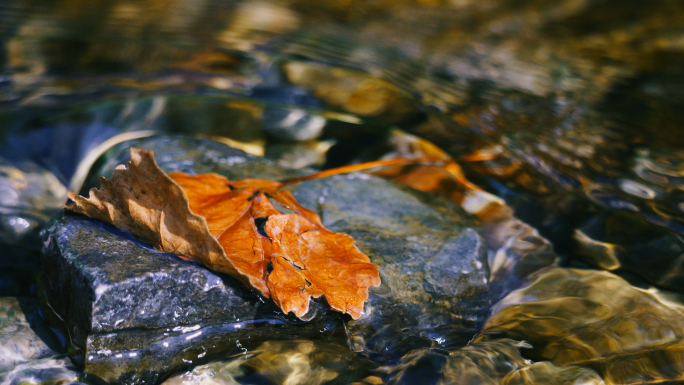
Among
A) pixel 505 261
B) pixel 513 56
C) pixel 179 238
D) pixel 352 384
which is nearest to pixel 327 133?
pixel 505 261

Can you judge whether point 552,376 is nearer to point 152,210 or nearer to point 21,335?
point 152,210

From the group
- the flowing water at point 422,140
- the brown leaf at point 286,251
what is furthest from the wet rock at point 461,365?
the brown leaf at point 286,251

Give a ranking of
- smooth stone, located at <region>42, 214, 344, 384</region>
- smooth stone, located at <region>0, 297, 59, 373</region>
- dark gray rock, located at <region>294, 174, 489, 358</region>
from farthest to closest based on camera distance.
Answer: dark gray rock, located at <region>294, 174, 489, 358</region>
smooth stone, located at <region>0, 297, 59, 373</region>
smooth stone, located at <region>42, 214, 344, 384</region>

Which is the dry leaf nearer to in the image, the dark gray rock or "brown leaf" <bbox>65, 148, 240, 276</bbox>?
"brown leaf" <bbox>65, 148, 240, 276</bbox>

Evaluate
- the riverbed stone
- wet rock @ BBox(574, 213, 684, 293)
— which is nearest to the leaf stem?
the riverbed stone

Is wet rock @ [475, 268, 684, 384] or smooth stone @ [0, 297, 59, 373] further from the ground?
wet rock @ [475, 268, 684, 384]

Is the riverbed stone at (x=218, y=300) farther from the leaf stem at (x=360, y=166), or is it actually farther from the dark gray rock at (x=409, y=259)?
the leaf stem at (x=360, y=166)

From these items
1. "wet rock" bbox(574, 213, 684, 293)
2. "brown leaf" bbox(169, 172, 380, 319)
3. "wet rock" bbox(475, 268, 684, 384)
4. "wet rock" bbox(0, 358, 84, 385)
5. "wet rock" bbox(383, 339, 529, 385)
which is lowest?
"wet rock" bbox(0, 358, 84, 385)
